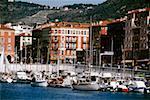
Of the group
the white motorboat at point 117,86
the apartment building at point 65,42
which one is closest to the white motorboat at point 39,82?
the white motorboat at point 117,86

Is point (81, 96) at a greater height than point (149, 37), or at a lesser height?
lesser

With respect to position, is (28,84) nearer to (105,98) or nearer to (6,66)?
(6,66)

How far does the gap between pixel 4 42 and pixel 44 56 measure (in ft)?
24.5

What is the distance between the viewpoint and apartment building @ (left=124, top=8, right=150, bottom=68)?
82562 millimetres

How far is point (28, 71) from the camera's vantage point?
86.8 meters

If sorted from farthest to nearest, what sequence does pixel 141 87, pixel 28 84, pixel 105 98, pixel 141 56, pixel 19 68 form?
1. pixel 19 68
2. pixel 141 56
3. pixel 28 84
4. pixel 141 87
5. pixel 105 98

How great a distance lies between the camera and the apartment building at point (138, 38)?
8256cm

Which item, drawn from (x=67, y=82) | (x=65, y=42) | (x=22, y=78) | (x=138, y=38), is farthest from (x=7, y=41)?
(x=67, y=82)

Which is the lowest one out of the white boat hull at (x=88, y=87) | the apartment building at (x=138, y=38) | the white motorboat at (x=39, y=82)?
the white boat hull at (x=88, y=87)

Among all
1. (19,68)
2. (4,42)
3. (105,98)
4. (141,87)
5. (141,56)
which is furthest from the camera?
(4,42)

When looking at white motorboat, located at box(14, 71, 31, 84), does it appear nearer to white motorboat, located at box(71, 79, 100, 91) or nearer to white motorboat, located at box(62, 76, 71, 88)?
white motorboat, located at box(62, 76, 71, 88)

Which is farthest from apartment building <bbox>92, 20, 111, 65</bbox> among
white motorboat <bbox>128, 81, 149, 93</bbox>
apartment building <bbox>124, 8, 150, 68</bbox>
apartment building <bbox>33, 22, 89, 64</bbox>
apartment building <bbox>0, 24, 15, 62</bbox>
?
white motorboat <bbox>128, 81, 149, 93</bbox>

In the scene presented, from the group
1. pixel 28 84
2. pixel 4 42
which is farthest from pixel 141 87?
pixel 4 42

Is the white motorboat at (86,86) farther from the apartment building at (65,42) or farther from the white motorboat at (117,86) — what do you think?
the apartment building at (65,42)
